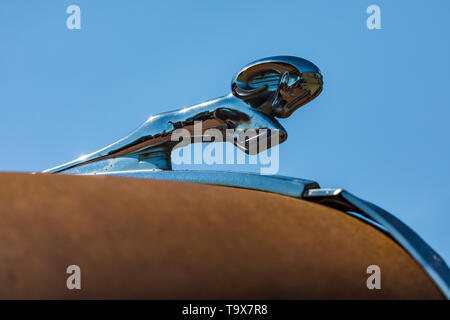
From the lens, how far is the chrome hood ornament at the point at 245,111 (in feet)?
4.87

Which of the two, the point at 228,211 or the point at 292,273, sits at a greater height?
the point at 228,211

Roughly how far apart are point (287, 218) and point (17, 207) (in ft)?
1.58

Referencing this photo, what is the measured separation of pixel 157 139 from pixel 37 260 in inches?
30.3

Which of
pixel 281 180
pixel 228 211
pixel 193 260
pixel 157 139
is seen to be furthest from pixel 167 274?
pixel 157 139

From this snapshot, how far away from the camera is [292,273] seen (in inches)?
37.9

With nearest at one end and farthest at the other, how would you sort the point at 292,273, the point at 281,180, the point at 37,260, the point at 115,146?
the point at 37,260 → the point at 292,273 → the point at 281,180 → the point at 115,146

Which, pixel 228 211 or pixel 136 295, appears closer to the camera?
pixel 136 295

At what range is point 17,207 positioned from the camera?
886mm

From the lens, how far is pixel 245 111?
1509 mm

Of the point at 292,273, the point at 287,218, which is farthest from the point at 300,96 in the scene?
the point at 292,273

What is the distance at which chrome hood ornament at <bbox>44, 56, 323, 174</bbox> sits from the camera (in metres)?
1.49

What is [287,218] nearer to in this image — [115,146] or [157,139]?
[157,139]

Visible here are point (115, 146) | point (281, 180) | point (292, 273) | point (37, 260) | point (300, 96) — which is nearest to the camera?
point (37, 260)
